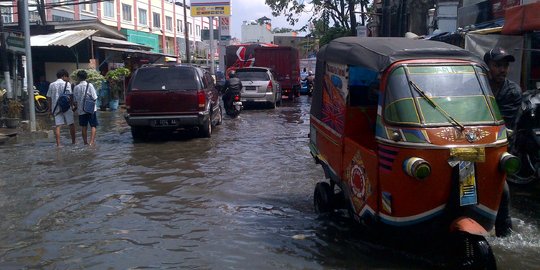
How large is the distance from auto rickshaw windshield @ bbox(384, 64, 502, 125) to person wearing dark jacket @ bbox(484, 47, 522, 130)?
4.43ft

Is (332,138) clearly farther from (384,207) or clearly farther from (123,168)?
(123,168)

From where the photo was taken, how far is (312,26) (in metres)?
44.4

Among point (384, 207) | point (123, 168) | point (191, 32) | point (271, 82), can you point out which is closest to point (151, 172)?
point (123, 168)

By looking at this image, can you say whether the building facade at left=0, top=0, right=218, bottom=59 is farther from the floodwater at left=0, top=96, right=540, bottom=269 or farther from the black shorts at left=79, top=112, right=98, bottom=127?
the floodwater at left=0, top=96, right=540, bottom=269

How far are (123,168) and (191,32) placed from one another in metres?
59.0

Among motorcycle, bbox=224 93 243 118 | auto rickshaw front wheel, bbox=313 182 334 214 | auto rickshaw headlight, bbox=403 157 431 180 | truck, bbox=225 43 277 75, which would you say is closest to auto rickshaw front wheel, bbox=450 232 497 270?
auto rickshaw headlight, bbox=403 157 431 180

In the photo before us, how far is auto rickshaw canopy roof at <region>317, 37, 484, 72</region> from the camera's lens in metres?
5.21

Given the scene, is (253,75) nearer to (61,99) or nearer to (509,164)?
→ (61,99)

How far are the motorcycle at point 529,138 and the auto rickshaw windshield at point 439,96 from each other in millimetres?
2628

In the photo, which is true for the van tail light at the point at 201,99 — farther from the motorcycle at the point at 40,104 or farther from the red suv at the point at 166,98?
the motorcycle at the point at 40,104

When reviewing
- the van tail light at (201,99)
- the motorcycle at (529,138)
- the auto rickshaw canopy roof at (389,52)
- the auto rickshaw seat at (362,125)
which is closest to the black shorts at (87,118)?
the van tail light at (201,99)

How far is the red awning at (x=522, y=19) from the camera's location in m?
8.97

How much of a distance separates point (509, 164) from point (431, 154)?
695 millimetres

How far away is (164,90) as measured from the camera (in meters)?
13.1
